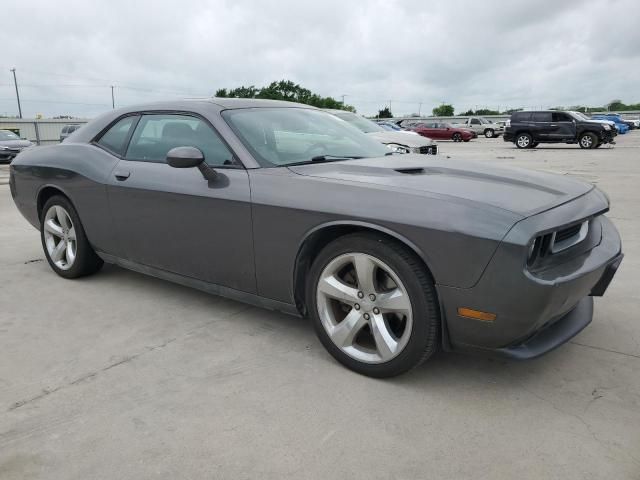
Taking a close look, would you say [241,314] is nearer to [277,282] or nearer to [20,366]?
[277,282]

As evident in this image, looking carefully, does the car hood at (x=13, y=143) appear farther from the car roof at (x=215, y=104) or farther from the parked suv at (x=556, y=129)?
the parked suv at (x=556, y=129)

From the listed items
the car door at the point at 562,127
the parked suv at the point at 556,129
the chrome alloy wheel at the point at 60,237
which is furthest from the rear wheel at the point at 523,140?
the chrome alloy wheel at the point at 60,237

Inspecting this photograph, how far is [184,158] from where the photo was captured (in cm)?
297

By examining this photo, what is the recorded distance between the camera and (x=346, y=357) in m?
2.73

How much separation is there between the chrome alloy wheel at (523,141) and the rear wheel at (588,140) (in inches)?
82.4

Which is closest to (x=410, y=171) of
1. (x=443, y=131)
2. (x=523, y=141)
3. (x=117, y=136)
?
(x=117, y=136)

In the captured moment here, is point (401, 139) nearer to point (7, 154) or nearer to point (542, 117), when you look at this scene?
point (7, 154)

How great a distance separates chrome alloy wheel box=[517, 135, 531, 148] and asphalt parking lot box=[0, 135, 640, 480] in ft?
70.4

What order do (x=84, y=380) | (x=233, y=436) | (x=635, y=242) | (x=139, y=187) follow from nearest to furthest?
(x=233, y=436)
(x=84, y=380)
(x=139, y=187)
(x=635, y=242)

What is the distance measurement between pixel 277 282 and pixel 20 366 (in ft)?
4.74

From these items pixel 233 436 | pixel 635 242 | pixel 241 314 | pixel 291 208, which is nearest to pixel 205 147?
pixel 291 208

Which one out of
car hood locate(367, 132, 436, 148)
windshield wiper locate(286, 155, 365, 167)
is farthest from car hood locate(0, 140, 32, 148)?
windshield wiper locate(286, 155, 365, 167)

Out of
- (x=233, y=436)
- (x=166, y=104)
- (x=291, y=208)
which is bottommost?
(x=233, y=436)

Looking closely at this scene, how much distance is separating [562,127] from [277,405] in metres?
23.2
